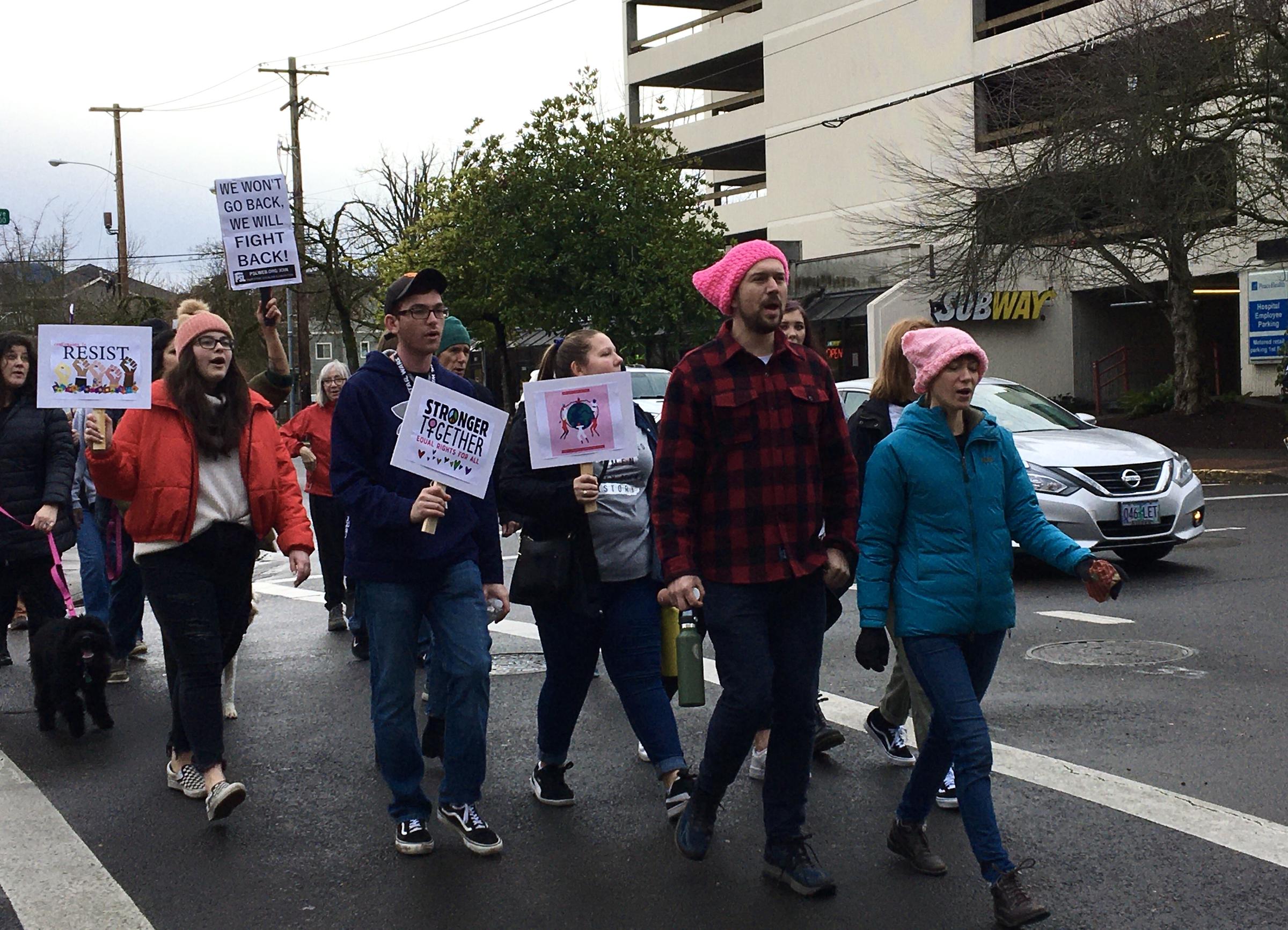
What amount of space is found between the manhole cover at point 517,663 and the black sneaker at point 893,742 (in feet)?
8.36

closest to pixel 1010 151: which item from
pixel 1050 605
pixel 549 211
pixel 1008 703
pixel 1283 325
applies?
pixel 1283 325

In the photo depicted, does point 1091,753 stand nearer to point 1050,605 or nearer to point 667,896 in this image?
point 667,896

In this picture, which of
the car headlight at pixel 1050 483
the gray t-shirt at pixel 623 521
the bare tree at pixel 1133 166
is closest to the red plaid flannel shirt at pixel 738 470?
the gray t-shirt at pixel 623 521

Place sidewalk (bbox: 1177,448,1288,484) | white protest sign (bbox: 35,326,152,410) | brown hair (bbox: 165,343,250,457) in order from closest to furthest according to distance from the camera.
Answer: brown hair (bbox: 165,343,250,457) < white protest sign (bbox: 35,326,152,410) < sidewalk (bbox: 1177,448,1288,484)

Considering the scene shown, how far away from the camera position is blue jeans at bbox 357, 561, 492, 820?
479 centimetres

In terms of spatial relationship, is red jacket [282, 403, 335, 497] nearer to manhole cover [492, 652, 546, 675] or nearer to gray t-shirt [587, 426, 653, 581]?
manhole cover [492, 652, 546, 675]

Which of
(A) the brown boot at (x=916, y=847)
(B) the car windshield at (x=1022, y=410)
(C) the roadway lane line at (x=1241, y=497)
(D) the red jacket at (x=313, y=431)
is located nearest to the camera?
(A) the brown boot at (x=916, y=847)

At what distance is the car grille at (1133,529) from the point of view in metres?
10.5

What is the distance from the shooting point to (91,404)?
5.52 metres

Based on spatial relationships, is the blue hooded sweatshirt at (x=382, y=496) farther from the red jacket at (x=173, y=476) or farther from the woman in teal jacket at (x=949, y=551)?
the woman in teal jacket at (x=949, y=551)

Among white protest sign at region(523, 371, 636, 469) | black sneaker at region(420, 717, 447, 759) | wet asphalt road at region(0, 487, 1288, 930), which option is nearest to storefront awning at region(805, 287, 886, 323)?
wet asphalt road at region(0, 487, 1288, 930)

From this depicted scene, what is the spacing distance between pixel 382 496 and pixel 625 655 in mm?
1188

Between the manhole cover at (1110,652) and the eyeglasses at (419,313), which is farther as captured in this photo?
the manhole cover at (1110,652)

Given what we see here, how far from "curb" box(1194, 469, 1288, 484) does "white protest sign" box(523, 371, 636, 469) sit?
15646mm
